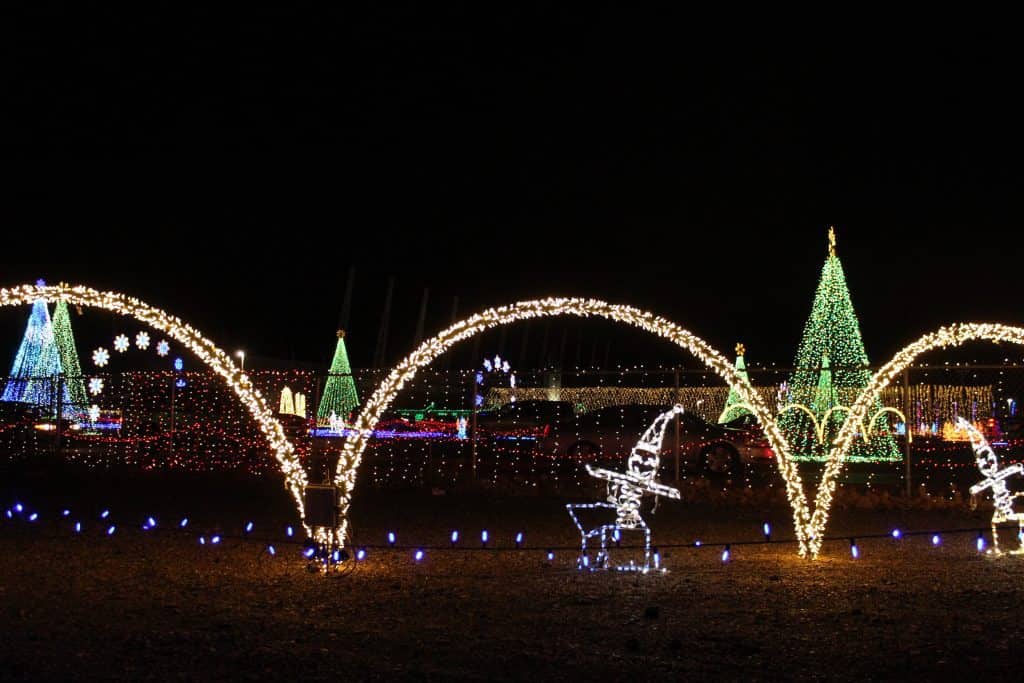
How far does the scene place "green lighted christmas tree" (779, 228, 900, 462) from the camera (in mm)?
19234

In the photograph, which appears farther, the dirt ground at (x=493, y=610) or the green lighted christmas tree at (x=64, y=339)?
the green lighted christmas tree at (x=64, y=339)

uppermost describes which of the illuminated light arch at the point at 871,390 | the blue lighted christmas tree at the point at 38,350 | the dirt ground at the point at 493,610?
the blue lighted christmas tree at the point at 38,350

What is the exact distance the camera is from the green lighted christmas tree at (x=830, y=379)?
1923cm

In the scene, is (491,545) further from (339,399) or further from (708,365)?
(339,399)

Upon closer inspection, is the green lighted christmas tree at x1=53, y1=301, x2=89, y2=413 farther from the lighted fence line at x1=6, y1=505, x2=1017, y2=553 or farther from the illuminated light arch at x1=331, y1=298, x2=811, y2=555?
the illuminated light arch at x1=331, y1=298, x2=811, y2=555

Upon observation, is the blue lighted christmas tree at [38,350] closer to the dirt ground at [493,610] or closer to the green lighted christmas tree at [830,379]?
the dirt ground at [493,610]

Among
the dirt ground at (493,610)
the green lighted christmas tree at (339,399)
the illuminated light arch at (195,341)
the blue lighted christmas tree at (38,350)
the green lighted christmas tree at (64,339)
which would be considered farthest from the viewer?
the green lighted christmas tree at (64,339)

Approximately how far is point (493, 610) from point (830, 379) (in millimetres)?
13288

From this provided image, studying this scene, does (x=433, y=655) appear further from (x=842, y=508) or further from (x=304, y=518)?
(x=842, y=508)

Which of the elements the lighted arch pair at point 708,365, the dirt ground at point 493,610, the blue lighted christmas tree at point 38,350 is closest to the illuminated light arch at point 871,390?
the lighted arch pair at point 708,365

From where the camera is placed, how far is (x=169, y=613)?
715cm

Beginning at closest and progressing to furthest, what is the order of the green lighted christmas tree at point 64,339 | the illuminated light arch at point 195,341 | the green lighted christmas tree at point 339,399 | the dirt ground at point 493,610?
the dirt ground at point 493,610 < the illuminated light arch at point 195,341 < the green lighted christmas tree at point 339,399 < the green lighted christmas tree at point 64,339

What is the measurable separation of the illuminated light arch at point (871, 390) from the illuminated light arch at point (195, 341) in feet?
15.8

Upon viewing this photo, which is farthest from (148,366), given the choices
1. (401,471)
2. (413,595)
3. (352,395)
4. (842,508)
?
(413,595)
